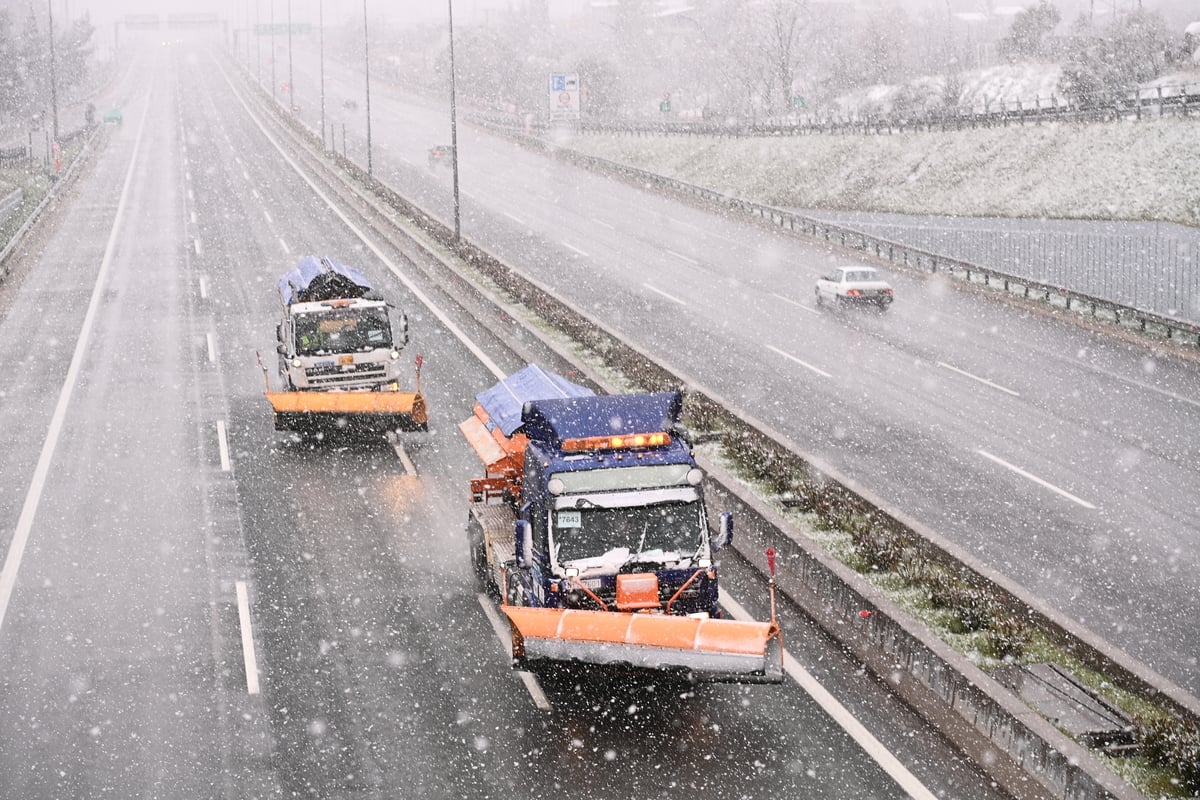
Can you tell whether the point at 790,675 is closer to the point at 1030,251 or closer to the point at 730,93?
the point at 1030,251

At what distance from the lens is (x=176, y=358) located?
104ft

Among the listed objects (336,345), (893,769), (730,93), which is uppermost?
(730,93)

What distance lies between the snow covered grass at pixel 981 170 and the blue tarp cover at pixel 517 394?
35.2m

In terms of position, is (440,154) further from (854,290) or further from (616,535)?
(616,535)

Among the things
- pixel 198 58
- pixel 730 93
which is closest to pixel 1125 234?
pixel 730 93

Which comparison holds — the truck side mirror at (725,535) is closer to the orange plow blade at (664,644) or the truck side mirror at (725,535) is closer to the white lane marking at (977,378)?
the orange plow blade at (664,644)

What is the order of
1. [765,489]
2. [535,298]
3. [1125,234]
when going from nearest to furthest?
[765,489] → [535,298] → [1125,234]

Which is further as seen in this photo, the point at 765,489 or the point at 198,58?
the point at 198,58

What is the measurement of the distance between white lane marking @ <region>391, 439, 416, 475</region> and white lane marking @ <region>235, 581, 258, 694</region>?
222 inches

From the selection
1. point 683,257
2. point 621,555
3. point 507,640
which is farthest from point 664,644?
point 683,257

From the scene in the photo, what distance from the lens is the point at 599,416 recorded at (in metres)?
14.1

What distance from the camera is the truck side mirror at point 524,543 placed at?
1375 cm

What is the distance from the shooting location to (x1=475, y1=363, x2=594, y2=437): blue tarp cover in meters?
16.9

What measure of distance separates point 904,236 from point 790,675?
4129cm
